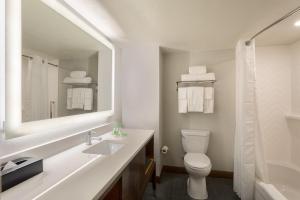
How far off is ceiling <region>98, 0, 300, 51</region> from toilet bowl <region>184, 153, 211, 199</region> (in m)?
1.64

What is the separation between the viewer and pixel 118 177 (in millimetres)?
1042

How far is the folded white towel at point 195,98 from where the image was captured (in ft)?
8.04

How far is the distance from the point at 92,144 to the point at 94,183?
30.2 inches

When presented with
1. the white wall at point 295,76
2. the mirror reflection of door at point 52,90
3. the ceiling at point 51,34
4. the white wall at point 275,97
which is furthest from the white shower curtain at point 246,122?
the mirror reflection of door at point 52,90

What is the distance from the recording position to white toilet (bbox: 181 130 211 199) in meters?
1.96

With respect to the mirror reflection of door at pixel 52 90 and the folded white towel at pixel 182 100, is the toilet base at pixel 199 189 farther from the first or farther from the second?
the mirror reflection of door at pixel 52 90

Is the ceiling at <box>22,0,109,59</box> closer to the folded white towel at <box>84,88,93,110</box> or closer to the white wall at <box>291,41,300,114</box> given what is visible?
the folded white towel at <box>84,88,93,110</box>

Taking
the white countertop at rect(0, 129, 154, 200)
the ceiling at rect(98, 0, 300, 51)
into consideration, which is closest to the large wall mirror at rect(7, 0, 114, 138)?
the white countertop at rect(0, 129, 154, 200)

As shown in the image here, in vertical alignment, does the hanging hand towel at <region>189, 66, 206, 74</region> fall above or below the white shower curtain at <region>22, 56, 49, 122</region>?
above

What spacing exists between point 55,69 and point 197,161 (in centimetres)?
190

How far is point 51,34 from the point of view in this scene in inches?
50.7

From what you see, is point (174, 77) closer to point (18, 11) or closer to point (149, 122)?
A: point (149, 122)

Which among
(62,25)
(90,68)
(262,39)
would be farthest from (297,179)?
(62,25)

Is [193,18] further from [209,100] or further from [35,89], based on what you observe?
[35,89]
